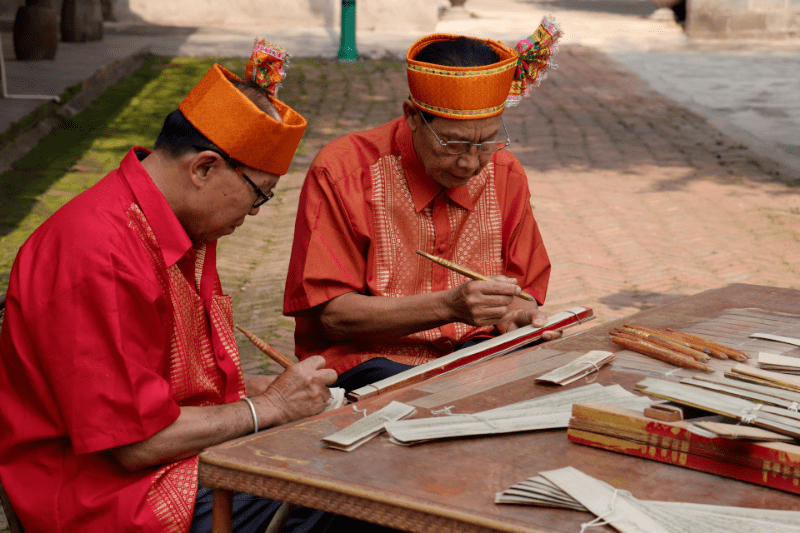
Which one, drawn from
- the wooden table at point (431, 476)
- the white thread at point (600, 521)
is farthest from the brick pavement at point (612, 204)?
the white thread at point (600, 521)

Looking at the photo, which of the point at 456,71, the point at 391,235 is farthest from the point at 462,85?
the point at 391,235

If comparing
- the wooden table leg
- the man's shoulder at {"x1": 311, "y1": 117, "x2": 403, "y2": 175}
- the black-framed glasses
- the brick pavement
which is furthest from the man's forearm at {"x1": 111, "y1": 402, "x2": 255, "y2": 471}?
the brick pavement

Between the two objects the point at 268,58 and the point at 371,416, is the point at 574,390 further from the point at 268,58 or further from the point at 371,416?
the point at 268,58

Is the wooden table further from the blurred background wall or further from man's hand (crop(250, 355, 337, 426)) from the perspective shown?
the blurred background wall

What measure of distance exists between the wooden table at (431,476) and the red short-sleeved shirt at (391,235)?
0.83 m

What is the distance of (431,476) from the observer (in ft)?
4.93

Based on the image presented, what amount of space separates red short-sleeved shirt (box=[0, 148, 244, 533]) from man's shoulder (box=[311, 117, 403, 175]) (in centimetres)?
83

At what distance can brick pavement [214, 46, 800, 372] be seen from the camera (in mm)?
5332

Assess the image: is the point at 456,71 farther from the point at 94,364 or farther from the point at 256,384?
the point at 94,364

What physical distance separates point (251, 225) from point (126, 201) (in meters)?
4.66

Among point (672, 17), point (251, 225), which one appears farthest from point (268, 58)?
point (672, 17)

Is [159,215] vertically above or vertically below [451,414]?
above

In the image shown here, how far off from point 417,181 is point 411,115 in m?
0.20

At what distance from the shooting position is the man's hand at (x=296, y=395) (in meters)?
1.97
